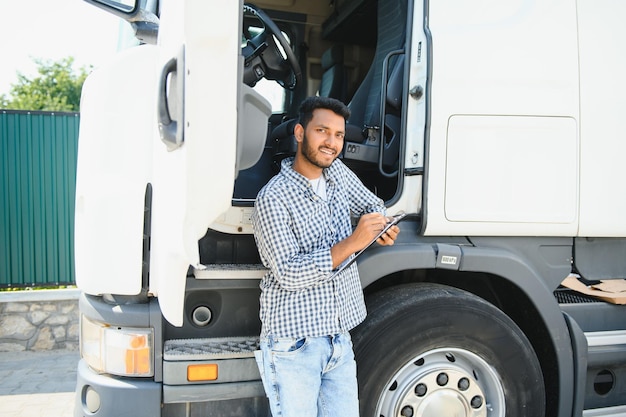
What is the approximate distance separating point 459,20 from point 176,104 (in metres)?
1.42

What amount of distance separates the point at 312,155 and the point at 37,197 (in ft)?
15.0

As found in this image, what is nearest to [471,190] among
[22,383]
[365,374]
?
[365,374]

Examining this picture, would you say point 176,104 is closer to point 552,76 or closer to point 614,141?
point 552,76

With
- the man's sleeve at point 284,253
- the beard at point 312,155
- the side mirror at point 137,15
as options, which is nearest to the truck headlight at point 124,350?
the man's sleeve at point 284,253

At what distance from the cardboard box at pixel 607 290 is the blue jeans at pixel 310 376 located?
4.80ft

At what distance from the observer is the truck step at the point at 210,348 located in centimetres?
229

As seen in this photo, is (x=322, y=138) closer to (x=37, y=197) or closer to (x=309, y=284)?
(x=309, y=284)

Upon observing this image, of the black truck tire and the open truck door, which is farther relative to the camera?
the black truck tire

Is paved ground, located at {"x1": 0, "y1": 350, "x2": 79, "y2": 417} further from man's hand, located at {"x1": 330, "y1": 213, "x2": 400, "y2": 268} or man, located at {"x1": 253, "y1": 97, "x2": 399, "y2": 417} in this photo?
man's hand, located at {"x1": 330, "y1": 213, "x2": 400, "y2": 268}

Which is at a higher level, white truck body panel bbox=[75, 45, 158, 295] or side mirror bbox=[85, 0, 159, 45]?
side mirror bbox=[85, 0, 159, 45]

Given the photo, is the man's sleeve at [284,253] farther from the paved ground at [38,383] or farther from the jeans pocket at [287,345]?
the paved ground at [38,383]

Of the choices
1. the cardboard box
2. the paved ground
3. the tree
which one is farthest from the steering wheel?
the tree

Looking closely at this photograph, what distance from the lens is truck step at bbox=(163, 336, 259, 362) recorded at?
2.29 metres

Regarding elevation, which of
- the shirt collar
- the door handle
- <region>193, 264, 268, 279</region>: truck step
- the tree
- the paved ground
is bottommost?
the paved ground
